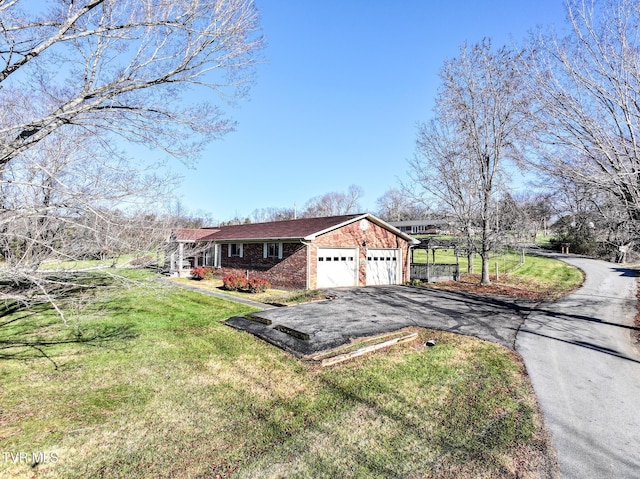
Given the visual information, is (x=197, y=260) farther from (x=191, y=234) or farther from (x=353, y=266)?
(x=353, y=266)

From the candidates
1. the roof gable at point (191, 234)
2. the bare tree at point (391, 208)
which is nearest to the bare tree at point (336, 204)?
the bare tree at point (391, 208)

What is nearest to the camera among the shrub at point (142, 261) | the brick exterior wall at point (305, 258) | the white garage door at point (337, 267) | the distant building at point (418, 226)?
the shrub at point (142, 261)

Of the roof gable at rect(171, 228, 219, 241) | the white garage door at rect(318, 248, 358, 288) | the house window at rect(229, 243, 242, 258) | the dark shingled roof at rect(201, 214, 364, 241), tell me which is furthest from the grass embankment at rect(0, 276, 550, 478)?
the roof gable at rect(171, 228, 219, 241)

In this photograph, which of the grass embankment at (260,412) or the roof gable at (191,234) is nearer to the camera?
the grass embankment at (260,412)

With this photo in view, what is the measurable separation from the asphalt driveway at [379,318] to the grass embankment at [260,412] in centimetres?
72

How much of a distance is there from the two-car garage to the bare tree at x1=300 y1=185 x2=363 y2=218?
46.7 m

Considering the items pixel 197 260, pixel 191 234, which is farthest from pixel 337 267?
pixel 191 234

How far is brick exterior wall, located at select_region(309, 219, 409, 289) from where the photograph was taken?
1642cm

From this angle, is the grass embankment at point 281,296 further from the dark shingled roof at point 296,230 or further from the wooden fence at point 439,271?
the wooden fence at point 439,271

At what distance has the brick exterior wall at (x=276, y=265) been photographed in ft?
53.9

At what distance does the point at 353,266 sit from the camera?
A: 18.0 m

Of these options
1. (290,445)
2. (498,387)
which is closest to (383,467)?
(290,445)

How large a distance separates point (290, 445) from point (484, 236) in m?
17.4

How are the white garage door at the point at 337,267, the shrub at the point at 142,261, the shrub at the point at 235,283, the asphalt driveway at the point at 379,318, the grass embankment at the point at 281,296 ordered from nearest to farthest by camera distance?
the shrub at the point at 142,261, the asphalt driveway at the point at 379,318, the grass embankment at the point at 281,296, the shrub at the point at 235,283, the white garage door at the point at 337,267
